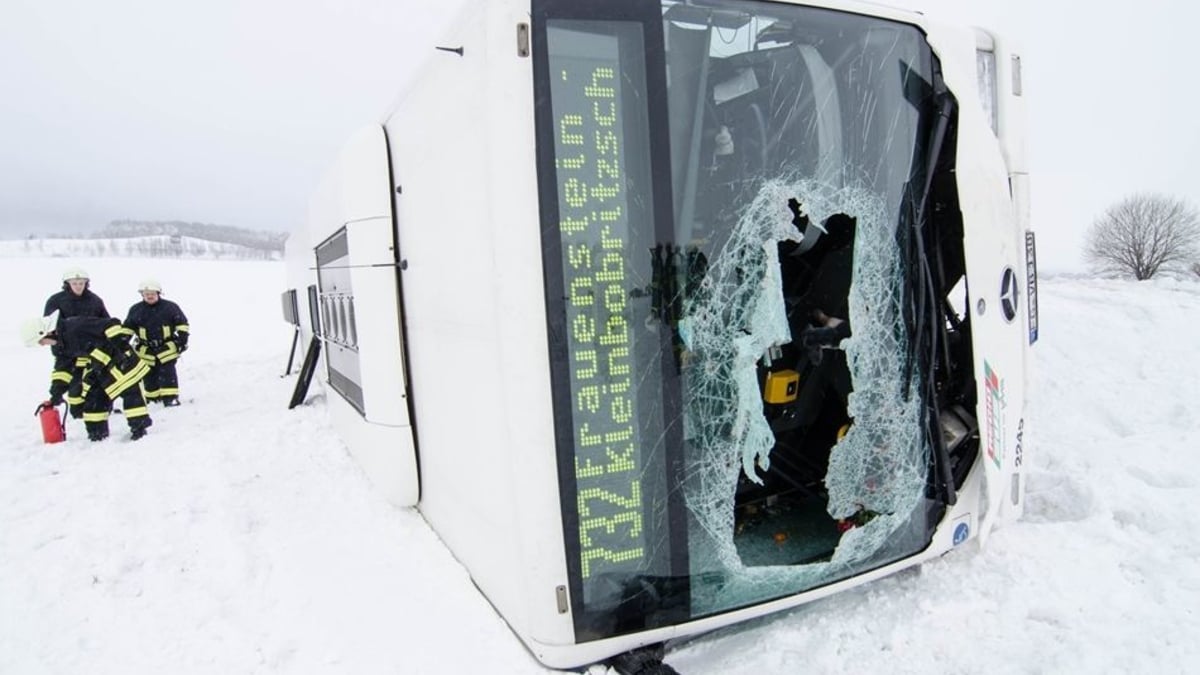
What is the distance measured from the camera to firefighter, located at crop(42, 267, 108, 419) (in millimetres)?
6164

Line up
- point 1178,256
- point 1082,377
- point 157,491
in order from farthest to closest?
point 1178,256 < point 1082,377 < point 157,491

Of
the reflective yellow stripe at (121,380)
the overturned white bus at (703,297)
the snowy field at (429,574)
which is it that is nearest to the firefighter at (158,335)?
the reflective yellow stripe at (121,380)

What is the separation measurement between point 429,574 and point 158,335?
633 cm

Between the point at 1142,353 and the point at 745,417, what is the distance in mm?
4968

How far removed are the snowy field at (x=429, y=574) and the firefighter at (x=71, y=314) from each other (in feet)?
3.62

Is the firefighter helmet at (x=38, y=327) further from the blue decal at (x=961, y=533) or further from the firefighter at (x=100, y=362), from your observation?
the blue decal at (x=961, y=533)

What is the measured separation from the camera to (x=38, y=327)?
6.10 meters

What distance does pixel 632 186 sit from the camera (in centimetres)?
195

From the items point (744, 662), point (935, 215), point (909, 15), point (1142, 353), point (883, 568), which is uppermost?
point (909, 15)

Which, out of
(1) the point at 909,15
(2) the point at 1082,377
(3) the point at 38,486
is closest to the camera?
(1) the point at 909,15

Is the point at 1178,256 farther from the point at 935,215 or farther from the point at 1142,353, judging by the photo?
the point at 935,215

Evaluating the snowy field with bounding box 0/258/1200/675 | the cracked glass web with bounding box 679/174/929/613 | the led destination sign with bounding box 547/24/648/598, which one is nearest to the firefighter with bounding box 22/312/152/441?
the snowy field with bounding box 0/258/1200/675

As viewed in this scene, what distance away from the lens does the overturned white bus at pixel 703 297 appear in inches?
75.2

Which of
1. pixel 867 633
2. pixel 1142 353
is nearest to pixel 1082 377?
pixel 1142 353
